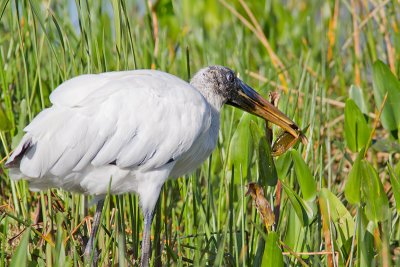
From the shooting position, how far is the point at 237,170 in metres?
3.19

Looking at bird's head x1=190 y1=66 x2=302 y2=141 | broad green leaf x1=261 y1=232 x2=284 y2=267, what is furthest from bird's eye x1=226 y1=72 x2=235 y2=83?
broad green leaf x1=261 y1=232 x2=284 y2=267

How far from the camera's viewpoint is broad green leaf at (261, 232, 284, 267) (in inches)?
100

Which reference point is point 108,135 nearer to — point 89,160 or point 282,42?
point 89,160

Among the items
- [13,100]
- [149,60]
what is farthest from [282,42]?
[13,100]

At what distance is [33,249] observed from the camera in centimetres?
320

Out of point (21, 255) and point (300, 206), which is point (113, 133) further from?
Result: point (21, 255)

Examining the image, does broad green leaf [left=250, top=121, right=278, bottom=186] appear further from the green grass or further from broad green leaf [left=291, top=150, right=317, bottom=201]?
broad green leaf [left=291, top=150, right=317, bottom=201]

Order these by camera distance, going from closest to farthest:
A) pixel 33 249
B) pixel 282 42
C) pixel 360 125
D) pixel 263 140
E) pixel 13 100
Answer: pixel 263 140, pixel 33 249, pixel 360 125, pixel 13 100, pixel 282 42

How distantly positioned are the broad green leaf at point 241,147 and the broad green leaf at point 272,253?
60cm

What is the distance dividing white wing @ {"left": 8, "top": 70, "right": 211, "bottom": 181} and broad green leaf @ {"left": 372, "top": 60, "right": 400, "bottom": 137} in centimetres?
77

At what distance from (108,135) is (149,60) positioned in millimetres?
1395

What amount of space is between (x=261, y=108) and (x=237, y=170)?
403mm

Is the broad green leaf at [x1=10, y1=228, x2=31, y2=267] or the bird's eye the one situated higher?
the bird's eye

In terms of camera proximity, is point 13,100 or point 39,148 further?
point 13,100
